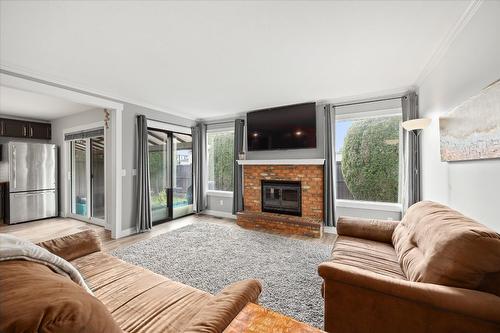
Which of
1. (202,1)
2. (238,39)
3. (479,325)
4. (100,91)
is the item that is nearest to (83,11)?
(202,1)

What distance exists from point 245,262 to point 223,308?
6.03ft

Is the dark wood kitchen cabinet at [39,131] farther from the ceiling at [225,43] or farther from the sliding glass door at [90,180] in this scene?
the ceiling at [225,43]

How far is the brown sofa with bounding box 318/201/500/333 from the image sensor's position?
1070mm

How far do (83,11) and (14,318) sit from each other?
84.4 inches

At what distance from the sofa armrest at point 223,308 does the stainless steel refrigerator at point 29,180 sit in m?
5.80

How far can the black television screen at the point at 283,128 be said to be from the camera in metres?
4.05

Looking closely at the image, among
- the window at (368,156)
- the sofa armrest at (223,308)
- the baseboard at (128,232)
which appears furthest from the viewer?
the baseboard at (128,232)

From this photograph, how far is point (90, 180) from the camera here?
479 centimetres

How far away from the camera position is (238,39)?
208cm

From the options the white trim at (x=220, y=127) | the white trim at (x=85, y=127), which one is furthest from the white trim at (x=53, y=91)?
the white trim at (x=220, y=127)

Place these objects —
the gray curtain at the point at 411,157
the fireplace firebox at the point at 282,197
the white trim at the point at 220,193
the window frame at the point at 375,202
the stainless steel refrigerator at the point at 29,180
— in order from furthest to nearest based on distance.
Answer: the white trim at the point at 220,193 < the stainless steel refrigerator at the point at 29,180 < the fireplace firebox at the point at 282,197 < the window frame at the point at 375,202 < the gray curtain at the point at 411,157

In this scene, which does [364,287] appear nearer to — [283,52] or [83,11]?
[283,52]

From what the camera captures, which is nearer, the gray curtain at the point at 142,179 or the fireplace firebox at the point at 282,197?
the gray curtain at the point at 142,179

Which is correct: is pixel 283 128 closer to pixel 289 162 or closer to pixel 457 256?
pixel 289 162
